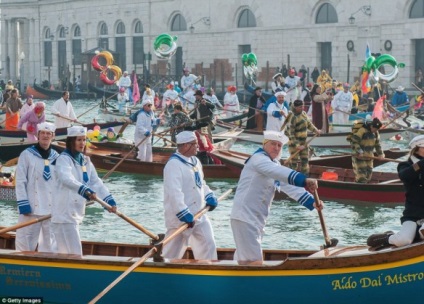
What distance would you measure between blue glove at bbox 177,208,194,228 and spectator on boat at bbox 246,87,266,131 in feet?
61.6

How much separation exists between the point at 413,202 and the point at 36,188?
11.8 feet

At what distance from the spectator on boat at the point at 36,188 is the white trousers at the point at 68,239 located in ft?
1.92

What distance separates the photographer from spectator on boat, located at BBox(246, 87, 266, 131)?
28883mm

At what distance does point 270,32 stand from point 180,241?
152ft

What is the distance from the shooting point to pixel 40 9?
76562mm

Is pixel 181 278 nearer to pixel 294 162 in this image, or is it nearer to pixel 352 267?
pixel 352 267

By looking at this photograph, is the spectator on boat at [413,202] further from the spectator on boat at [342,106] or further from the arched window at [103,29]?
the arched window at [103,29]

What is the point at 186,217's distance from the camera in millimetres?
9891

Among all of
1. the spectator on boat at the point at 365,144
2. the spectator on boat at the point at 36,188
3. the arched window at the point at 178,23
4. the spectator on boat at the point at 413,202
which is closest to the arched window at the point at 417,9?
the arched window at the point at 178,23

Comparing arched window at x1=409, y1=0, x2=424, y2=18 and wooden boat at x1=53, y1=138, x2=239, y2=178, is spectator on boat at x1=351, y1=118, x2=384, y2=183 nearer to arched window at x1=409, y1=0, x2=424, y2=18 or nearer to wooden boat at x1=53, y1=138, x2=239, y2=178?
wooden boat at x1=53, y1=138, x2=239, y2=178

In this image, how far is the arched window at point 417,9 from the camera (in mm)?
48438

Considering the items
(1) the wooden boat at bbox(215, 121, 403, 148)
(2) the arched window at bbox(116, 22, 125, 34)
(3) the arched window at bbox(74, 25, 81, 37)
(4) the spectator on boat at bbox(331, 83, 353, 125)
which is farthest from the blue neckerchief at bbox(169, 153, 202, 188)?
(3) the arched window at bbox(74, 25, 81, 37)

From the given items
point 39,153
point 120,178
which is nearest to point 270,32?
point 120,178

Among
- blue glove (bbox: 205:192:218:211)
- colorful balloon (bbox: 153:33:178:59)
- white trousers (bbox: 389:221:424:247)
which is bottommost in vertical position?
white trousers (bbox: 389:221:424:247)
